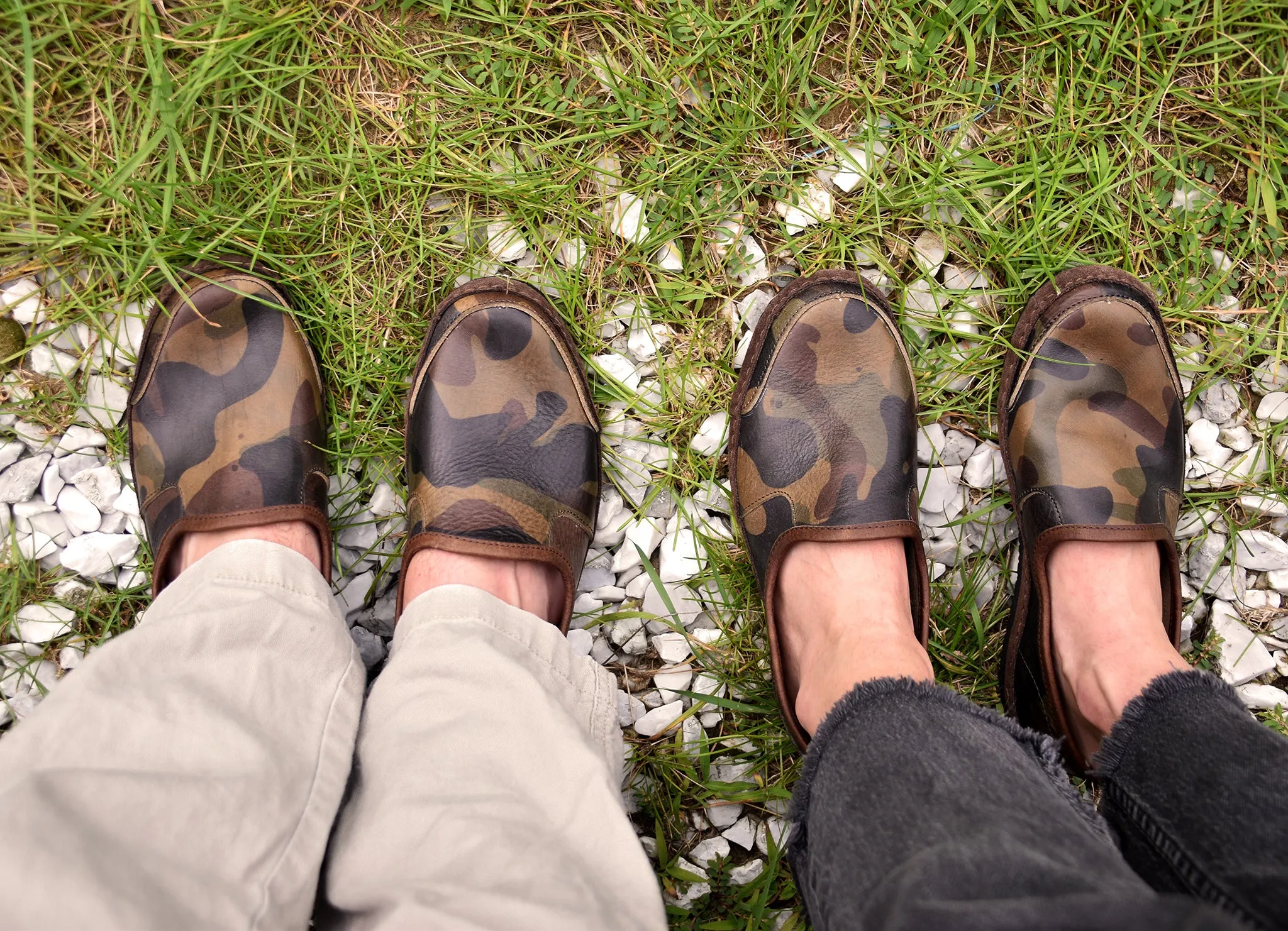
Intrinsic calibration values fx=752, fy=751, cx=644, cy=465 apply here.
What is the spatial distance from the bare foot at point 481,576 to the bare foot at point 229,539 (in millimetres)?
181

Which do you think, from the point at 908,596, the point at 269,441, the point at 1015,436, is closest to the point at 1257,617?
the point at 1015,436

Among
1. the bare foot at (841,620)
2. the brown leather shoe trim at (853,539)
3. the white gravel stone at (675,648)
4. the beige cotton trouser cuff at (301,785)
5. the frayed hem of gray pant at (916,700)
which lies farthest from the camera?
the white gravel stone at (675,648)

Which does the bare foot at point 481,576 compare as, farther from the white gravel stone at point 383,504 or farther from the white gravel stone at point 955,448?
the white gravel stone at point 955,448

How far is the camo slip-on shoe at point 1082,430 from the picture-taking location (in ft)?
4.75

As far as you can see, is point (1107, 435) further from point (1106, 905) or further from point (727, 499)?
point (1106, 905)

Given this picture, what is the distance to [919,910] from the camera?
2.28 ft

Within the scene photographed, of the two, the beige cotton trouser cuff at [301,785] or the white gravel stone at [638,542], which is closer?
the beige cotton trouser cuff at [301,785]

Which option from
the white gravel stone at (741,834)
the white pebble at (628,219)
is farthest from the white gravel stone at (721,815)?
the white pebble at (628,219)

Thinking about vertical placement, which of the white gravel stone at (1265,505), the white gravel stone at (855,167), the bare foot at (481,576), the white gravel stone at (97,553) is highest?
the white gravel stone at (855,167)

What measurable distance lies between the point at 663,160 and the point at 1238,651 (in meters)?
1.53

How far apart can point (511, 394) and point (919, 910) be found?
1108 millimetres

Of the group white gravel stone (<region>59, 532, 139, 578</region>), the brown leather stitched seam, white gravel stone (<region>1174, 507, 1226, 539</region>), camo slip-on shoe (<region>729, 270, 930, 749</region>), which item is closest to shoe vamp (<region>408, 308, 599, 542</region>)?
camo slip-on shoe (<region>729, 270, 930, 749</region>)

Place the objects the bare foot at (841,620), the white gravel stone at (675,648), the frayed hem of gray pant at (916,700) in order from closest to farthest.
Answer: the frayed hem of gray pant at (916,700) < the bare foot at (841,620) < the white gravel stone at (675,648)

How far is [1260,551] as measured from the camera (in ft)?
5.06
